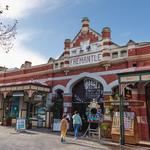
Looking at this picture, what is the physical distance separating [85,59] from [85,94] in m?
2.83

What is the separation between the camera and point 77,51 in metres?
18.9

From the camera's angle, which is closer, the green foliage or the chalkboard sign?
the green foliage

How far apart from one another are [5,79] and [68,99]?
10599 millimetres

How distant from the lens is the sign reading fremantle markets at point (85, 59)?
57.1 feet

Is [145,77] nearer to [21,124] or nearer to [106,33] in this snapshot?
[106,33]

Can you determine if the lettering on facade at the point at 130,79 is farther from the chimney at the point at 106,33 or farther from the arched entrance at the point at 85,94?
the chimney at the point at 106,33

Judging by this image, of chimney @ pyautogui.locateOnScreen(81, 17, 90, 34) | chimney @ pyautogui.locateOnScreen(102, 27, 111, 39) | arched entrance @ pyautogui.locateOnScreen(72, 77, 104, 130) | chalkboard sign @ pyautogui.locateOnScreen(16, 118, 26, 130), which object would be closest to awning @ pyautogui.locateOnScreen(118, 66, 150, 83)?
arched entrance @ pyautogui.locateOnScreen(72, 77, 104, 130)

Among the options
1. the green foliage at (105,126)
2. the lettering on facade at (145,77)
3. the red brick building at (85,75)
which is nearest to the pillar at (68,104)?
the red brick building at (85,75)

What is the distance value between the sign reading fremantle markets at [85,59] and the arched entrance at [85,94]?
1.37m

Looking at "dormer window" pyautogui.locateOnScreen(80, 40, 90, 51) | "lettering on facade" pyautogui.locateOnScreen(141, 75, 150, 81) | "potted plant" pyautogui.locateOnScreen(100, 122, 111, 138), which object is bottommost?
"potted plant" pyautogui.locateOnScreen(100, 122, 111, 138)

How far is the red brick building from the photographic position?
584 inches

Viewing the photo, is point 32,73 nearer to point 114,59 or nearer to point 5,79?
point 5,79

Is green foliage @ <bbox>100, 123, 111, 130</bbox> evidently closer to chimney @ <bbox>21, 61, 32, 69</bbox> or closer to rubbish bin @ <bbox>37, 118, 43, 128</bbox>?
rubbish bin @ <bbox>37, 118, 43, 128</bbox>

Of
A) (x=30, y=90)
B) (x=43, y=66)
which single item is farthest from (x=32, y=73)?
(x=30, y=90)
